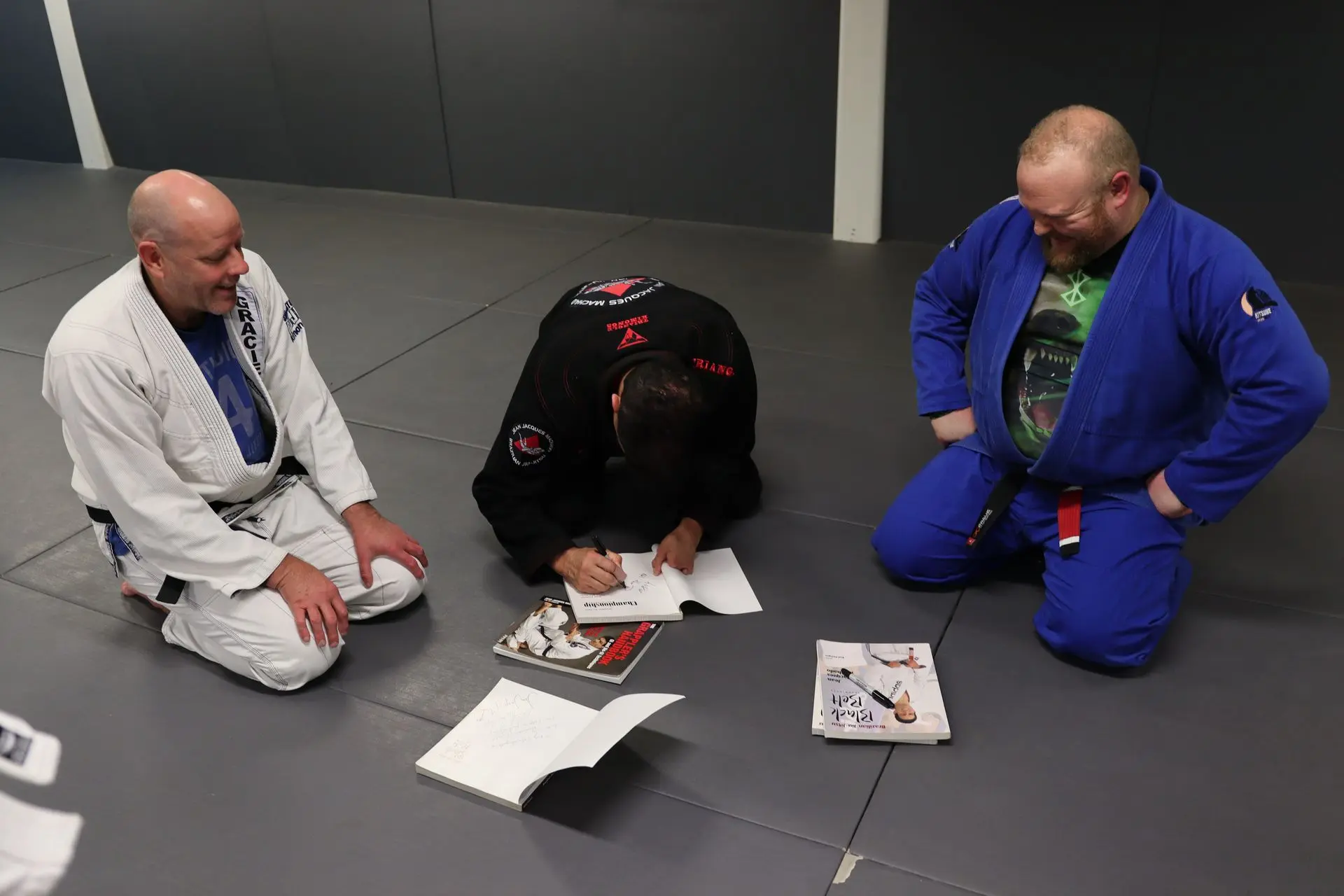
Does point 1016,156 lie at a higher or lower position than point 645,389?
lower

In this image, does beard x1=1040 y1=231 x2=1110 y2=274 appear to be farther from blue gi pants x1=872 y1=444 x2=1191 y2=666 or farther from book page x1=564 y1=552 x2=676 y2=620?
book page x1=564 y1=552 x2=676 y2=620

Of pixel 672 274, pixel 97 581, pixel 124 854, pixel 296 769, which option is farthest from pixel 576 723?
pixel 672 274

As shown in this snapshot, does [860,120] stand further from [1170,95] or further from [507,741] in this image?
[507,741]

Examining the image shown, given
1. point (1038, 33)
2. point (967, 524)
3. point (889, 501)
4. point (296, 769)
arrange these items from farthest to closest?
point (1038, 33) < point (889, 501) < point (967, 524) < point (296, 769)

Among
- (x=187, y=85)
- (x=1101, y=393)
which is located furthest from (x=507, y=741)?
(x=187, y=85)

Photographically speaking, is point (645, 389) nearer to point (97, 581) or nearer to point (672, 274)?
point (97, 581)

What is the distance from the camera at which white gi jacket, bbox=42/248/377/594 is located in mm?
2223

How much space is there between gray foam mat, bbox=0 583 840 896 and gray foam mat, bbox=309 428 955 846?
78 mm

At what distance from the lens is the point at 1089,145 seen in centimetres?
220

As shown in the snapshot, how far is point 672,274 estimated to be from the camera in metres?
5.01

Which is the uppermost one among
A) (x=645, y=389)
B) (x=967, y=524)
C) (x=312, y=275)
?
(x=645, y=389)

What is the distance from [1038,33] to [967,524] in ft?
9.72

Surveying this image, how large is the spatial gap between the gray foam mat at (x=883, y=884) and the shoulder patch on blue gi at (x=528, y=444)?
1.23m

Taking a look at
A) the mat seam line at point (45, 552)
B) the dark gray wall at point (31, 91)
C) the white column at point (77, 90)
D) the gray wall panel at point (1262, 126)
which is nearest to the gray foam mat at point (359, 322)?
the mat seam line at point (45, 552)
